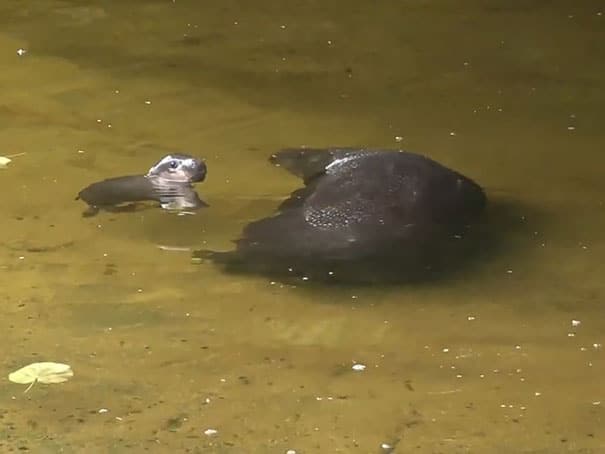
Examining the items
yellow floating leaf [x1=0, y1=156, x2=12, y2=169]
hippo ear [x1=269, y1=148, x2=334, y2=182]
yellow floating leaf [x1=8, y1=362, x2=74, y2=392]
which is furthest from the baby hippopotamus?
yellow floating leaf [x1=8, y1=362, x2=74, y2=392]

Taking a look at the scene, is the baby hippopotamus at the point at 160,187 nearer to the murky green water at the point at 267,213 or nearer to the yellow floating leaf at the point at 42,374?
the murky green water at the point at 267,213

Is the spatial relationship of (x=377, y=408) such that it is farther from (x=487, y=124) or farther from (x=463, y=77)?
(x=463, y=77)

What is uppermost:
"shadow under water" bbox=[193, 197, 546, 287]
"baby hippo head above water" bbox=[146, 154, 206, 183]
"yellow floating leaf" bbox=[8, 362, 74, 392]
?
"baby hippo head above water" bbox=[146, 154, 206, 183]

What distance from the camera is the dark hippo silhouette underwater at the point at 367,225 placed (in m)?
3.71

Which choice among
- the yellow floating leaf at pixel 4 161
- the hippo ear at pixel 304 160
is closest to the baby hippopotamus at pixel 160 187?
the hippo ear at pixel 304 160

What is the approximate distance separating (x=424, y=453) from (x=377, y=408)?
247 millimetres

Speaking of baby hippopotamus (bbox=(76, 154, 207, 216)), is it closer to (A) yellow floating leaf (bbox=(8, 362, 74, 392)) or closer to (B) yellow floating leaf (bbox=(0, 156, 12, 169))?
(B) yellow floating leaf (bbox=(0, 156, 12, 169))

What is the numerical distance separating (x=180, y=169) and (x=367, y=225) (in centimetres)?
78

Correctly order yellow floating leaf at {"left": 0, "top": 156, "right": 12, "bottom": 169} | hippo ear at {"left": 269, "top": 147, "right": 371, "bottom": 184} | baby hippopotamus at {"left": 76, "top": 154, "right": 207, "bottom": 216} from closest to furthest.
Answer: baby hippopotamus at {"left": 76, "top": 154, "right": 207, "bottom": 216}, hippo ear at {"left": 269, "top": 147, "right": 371, "bottom": 184}, yellow floating leaf at {"left": 0, "top": 156, "right": 12, "bottom": 169}

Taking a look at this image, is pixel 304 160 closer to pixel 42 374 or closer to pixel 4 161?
pixel 4 161

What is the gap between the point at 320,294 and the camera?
3500 millimetres

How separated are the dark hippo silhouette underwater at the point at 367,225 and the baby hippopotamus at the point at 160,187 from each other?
1.18 ft

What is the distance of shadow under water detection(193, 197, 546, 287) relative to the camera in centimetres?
363

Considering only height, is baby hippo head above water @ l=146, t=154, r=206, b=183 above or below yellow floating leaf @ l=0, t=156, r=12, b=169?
above
